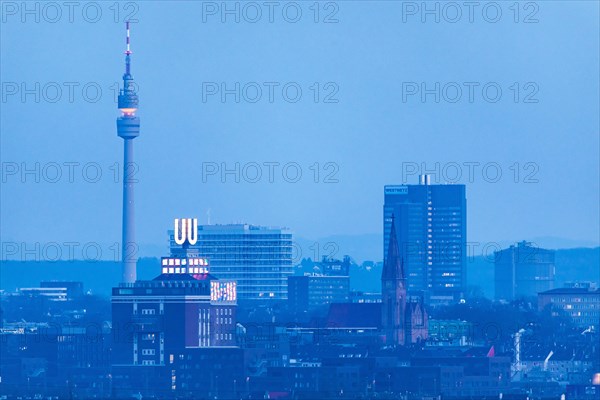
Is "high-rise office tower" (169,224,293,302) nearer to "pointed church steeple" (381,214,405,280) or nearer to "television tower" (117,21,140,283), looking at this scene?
Answer: "television tower" (117,21,140,283)

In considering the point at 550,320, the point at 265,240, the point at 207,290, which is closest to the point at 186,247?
the point at 207,290

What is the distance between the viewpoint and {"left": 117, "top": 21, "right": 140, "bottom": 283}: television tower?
555 ft

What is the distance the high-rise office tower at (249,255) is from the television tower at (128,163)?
818cm

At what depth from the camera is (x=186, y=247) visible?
144 meters

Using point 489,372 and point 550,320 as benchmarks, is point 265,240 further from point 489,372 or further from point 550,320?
point 489,372

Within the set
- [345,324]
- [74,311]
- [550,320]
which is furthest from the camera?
[74,311]

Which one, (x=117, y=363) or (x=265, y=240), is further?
(x=265, y=240)

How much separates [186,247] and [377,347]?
10.1 meters

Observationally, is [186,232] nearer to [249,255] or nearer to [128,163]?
[128,163]

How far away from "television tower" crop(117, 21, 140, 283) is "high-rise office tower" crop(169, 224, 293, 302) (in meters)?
8.18

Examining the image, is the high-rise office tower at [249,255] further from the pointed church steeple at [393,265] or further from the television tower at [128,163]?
the pointed church steeple at [393,265]

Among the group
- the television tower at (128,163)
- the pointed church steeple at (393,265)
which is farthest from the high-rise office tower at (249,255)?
the pointed church steeple at (393,265)

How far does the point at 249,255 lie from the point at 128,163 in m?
23.3

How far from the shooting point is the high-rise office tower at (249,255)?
7328 inches
